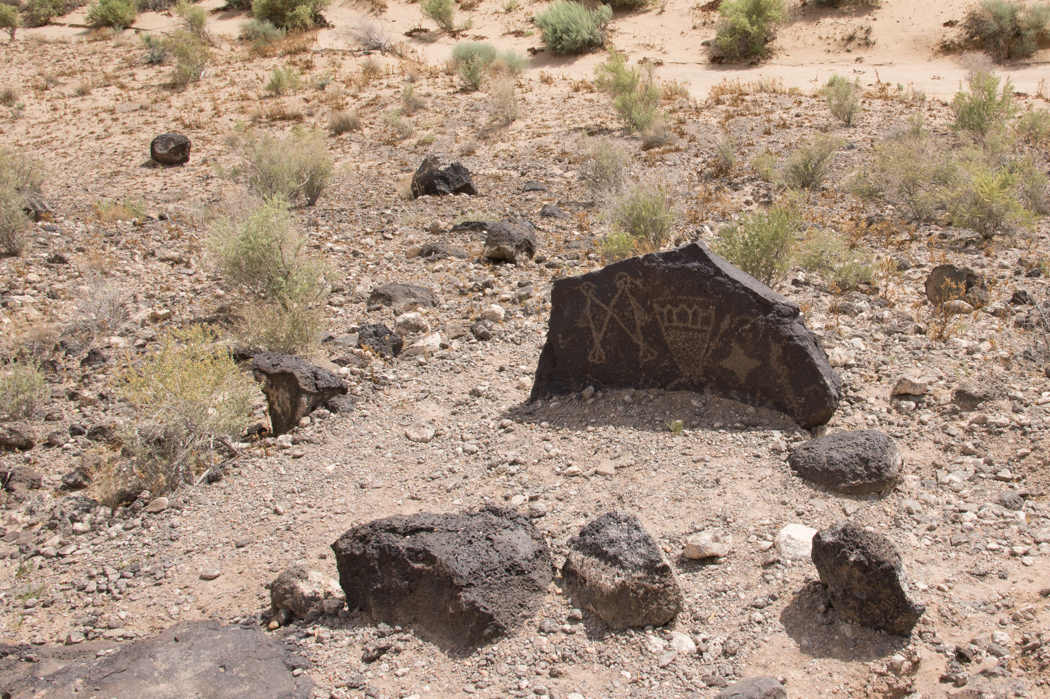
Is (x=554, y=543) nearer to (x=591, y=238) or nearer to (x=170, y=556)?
(x=170, y=556)

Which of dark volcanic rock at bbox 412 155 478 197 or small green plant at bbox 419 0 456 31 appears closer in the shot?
dark volcanic rock at bbox 412 155 478 197

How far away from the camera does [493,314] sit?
6145 mm

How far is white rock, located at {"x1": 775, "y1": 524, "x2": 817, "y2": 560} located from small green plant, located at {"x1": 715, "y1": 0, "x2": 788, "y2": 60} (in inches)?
655

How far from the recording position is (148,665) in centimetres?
288

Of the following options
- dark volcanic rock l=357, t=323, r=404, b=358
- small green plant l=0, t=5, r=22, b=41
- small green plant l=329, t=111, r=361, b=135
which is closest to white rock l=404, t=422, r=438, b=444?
dark volcanic rock l=357, t=323, r=404, b=358

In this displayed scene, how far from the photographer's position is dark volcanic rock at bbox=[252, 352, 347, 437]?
5.05 metres

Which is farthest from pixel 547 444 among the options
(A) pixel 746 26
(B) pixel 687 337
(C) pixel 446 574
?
(A) pixel 746 26

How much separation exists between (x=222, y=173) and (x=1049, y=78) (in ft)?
49.3

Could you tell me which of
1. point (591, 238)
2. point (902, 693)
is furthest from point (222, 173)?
point (902, 693)

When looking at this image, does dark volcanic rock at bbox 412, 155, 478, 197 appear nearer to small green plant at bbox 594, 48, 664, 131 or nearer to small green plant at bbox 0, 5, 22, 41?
small green plant at bbox 594, 48, 664, 131

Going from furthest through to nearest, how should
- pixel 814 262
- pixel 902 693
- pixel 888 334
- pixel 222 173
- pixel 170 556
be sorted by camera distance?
pixel 222 173 → pixel 814 262 → pixel 888 334 → pixel 170 556 → pixel 902 693

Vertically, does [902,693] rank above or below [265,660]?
above

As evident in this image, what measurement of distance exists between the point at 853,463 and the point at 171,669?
3.17m

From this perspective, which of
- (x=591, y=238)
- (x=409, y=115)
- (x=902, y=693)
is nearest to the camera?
(x=902, y=693)
